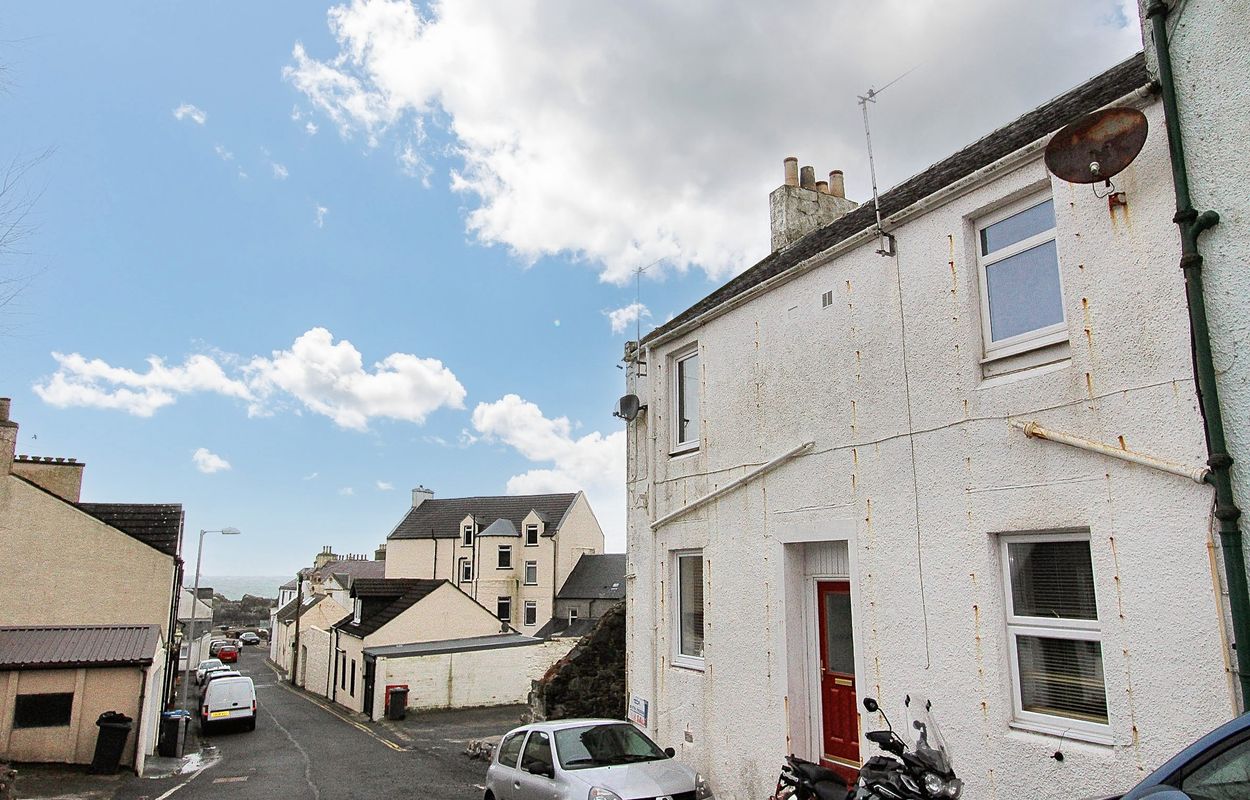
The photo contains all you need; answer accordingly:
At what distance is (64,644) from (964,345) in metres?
19.7

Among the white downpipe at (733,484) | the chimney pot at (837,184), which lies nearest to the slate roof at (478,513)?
the chimney pot at (837,184)

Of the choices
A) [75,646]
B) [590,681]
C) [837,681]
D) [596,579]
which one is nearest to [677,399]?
[837,681]

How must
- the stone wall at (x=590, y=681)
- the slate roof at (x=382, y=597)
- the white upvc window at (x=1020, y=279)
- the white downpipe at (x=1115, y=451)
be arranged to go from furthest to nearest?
1. the slate roof at (x=382, y=597)
2. the stone wall at (x=590, y=681)
3. the white upvc window at (x=1020, y=279)
4. the white downpipe at (x=1115, y=451)

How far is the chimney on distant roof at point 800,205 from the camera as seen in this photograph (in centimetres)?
1390

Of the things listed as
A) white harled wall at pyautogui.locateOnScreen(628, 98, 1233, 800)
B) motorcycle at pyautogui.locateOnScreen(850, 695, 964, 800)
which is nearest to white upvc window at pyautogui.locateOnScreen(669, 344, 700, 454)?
white harled wall at pyautogui.locateOnScreen(628, 98, 1233, 800)

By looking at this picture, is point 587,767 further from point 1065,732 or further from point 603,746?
point 1065,732

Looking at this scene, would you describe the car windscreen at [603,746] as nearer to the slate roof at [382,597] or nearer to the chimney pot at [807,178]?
the chimney pot at [807,178]

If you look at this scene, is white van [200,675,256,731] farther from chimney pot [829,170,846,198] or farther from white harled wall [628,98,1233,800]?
chimney pot [829,170,846,198]

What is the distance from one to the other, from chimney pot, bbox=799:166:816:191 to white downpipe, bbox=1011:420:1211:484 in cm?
894

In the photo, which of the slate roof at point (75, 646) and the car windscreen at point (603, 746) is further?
the slate roof at point (75, 646)

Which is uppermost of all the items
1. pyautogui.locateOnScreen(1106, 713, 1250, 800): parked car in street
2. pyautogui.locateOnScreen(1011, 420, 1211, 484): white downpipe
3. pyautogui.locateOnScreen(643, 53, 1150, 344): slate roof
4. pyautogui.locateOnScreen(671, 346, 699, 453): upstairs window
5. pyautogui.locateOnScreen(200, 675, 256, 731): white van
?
pyautogui.locateOnScreen(643, 53, 1150, 344): slate roof

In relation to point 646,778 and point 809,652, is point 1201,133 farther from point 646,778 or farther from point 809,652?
point 646,778

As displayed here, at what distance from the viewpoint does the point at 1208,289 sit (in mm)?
5344

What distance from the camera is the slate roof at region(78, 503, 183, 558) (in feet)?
71.2
